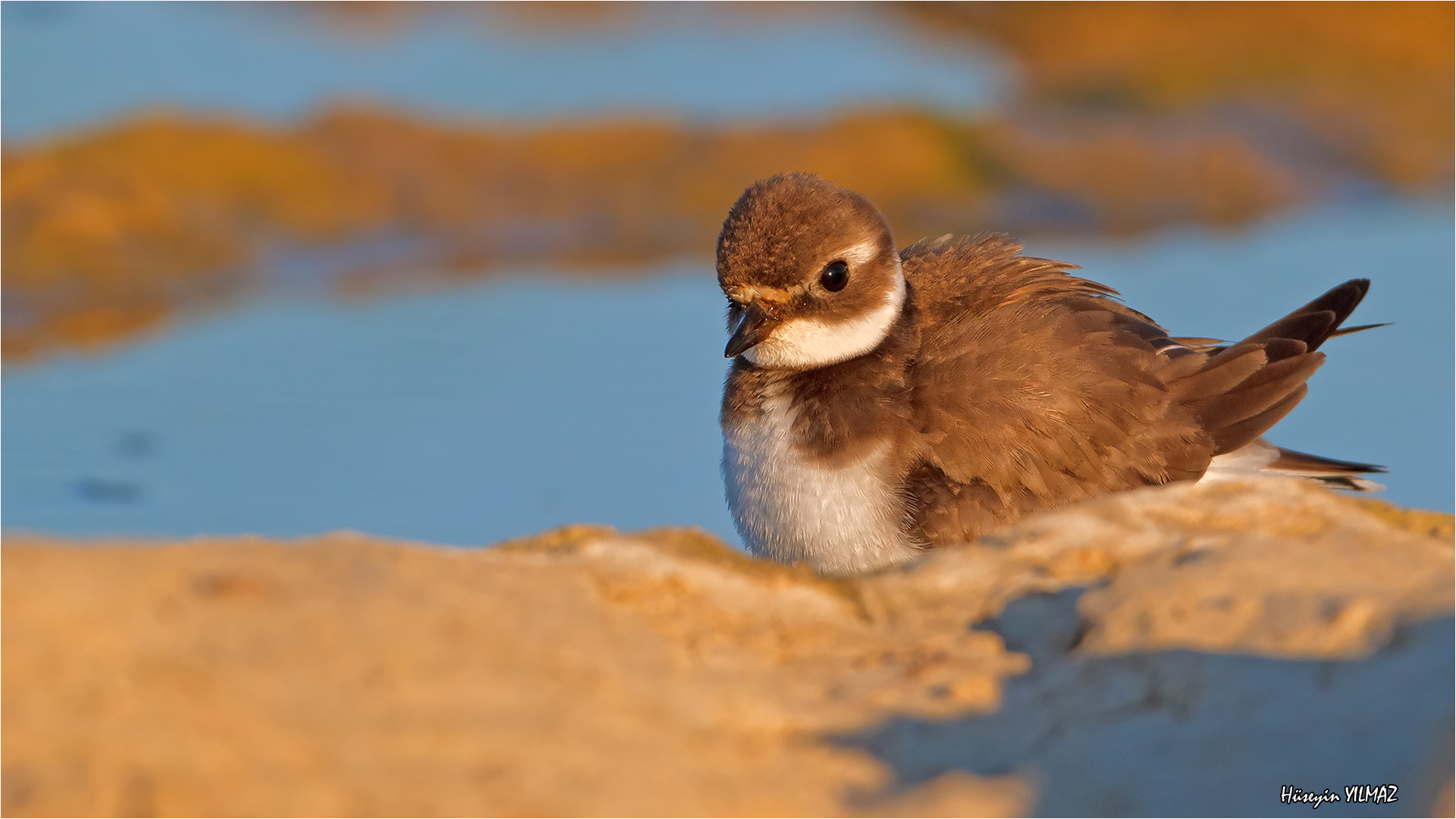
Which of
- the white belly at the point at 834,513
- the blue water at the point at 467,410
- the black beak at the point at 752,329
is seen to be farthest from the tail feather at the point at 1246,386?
the blue water at the point at 467,410

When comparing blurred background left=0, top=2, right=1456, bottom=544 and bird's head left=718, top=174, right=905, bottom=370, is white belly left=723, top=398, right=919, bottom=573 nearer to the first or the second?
bird's head left=718, top=174, right=905, bottom=370

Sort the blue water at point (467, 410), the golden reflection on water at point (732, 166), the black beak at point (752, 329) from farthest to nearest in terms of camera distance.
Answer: the golden reflection on water at point (732, 166) → the blue water at point (467, 410) → the black beak at point (752, 329)

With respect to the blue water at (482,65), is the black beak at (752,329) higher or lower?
lower

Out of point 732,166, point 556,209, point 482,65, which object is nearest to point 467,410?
point 556,209

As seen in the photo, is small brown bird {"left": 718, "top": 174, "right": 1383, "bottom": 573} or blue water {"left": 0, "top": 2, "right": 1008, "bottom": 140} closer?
small brown bird {"left": 718, "top": 174, "right": 1383, "bottom": 573}

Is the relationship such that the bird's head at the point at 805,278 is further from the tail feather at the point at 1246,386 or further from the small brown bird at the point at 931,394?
the tail feather at the point at 1246,386

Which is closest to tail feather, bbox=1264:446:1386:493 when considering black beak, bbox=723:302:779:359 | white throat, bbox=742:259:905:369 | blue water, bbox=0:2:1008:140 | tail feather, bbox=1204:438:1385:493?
tail feather, bbox=1204:438:1385:493

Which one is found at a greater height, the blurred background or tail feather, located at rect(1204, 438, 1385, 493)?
the blurred background

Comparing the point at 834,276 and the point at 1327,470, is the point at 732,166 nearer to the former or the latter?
the point at 834,276
